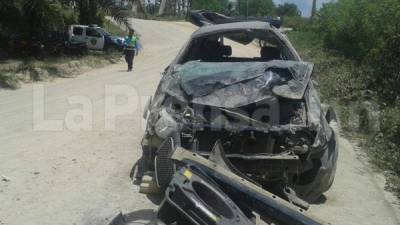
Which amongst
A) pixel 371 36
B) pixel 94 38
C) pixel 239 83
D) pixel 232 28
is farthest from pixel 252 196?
pixel 94 38

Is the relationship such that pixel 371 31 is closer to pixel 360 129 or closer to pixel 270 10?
pixel 360 129

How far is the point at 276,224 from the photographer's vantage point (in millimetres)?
4027

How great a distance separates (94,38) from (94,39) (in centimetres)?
6

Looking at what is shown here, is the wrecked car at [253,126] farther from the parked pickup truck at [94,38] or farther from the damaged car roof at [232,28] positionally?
the parked pickup truck at [94,38]

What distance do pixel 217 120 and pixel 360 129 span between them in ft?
17.9

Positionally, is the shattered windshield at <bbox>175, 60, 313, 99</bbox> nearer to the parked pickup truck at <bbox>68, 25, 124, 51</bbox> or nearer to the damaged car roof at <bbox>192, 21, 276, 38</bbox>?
the damaged car roof at <bbox>192, 21, 276, 38</bbox>

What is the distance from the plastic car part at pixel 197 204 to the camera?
368 cm

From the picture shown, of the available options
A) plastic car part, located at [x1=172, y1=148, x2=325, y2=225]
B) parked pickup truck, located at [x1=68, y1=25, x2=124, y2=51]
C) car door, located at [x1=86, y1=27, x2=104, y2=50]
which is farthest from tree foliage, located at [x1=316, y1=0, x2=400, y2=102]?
car door, located at [x1=86, y1=27, x2=104, y2=50]

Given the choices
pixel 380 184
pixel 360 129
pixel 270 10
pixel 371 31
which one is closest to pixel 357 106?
pixel 360 129

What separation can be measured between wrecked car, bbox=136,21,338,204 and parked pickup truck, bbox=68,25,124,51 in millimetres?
20896

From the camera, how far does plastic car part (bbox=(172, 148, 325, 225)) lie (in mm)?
3846

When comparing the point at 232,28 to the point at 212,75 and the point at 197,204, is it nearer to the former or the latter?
the point at 212,75

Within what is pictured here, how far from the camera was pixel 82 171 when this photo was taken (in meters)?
6.58

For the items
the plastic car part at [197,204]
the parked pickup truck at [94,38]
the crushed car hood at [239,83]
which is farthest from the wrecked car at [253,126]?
the parked pickup truck at [94,38]
